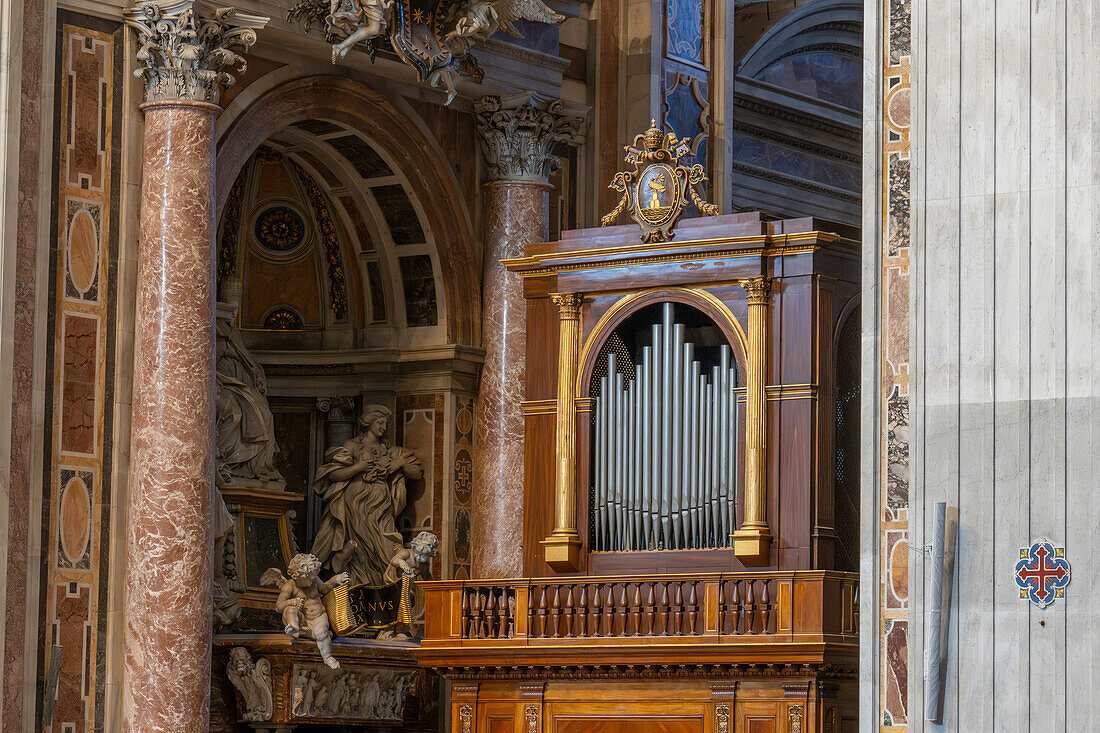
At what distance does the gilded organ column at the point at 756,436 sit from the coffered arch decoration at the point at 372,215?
12.7 ft

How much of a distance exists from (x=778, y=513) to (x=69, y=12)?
22.1ft

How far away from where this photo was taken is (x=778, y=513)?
16875 mm

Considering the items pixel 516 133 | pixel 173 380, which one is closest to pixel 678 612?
pixel 173 380

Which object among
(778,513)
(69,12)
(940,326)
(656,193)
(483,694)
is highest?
(69,12)

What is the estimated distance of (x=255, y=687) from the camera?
1805 centimetres

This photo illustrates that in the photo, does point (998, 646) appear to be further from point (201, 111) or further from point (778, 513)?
point (201, 111)

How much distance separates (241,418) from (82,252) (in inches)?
100

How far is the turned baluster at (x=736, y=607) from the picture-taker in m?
16.3

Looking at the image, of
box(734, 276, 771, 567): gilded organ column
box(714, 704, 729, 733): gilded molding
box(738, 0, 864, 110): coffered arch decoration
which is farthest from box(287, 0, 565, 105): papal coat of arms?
box(738, 0, 864, 110): coffered arch decoration

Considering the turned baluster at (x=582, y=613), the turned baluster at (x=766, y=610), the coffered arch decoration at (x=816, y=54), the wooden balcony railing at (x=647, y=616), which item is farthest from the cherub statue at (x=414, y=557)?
the coffered arch decoration at (x=816, y=54)

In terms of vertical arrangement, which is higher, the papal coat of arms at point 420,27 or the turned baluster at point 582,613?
the papal coat of arms at point 420,27

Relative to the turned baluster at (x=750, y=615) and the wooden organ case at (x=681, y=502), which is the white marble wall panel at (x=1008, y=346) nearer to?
the wooden organ case at (x=681, y=502)

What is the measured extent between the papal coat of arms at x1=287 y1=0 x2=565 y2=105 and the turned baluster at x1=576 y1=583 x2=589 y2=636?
4.33 m

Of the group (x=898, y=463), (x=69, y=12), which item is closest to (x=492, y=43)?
(x=69, y=12)
